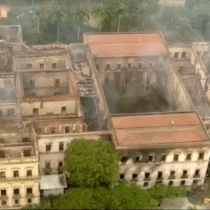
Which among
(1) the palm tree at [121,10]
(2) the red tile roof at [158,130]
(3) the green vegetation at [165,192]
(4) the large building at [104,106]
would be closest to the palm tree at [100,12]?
(1) the palm tree at [121,10]

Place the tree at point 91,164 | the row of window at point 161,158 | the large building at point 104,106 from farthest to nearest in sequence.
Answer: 1. the row of window at point 161,158
2. the large building at point 104,106
3. the tree at point 91,164

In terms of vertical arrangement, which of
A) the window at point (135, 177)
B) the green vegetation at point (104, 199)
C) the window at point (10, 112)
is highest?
the window at point (10, 112)

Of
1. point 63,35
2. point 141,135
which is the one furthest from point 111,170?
point 63,35

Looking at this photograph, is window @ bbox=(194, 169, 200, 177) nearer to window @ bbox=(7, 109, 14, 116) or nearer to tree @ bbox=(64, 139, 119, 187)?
tree @ bbox=(64, 139, 119, 187)

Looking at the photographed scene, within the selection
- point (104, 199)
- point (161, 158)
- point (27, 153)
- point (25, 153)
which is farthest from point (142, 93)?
point (104, 199)

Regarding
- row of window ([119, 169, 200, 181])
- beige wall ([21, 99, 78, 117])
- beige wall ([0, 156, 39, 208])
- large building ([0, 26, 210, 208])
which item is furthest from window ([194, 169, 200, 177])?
beige wall ([0, 156, 39, 208])

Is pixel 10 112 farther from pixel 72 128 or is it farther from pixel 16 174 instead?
pixel 16 174

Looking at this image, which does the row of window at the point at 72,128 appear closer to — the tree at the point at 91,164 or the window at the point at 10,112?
the tree at the point at 91,164

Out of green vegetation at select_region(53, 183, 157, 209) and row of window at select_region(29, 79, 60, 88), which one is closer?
green vegetation at select_region(53, 183, 157, 209)
